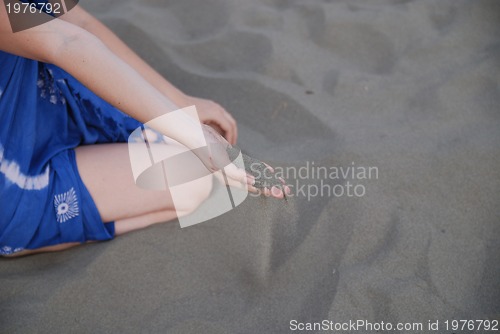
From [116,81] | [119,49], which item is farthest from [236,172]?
[119,49]

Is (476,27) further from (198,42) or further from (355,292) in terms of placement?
(355,292)

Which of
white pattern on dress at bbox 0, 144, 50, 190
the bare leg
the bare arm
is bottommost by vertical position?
the bare leg

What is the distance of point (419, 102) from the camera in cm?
160

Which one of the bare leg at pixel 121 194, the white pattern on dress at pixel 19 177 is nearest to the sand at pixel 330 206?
the bare leg at pixel 121 194

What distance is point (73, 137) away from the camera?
1.35m

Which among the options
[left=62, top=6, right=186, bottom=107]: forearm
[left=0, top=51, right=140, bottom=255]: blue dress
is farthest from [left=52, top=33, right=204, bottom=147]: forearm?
[left=62, top=6, right=186, bottom=107]: forearm

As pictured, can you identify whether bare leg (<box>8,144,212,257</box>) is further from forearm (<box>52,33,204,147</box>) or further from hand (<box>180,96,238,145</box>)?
forearm (<box>52,33,204,147</box>)

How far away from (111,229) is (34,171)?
0.24m

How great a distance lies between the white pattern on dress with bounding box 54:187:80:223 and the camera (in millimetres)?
1227

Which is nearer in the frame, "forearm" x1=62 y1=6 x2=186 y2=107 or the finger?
the finger

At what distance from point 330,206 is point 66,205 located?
67 cm

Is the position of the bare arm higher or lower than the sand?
higher

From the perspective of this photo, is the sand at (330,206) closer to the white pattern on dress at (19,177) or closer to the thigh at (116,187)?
the thigh at (116,187)

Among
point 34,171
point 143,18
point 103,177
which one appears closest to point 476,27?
point 143,18
